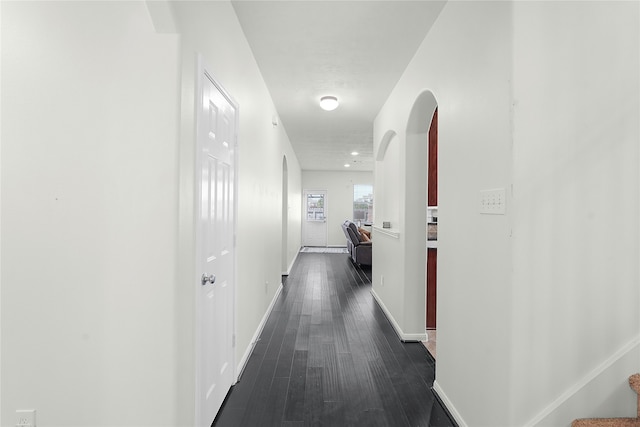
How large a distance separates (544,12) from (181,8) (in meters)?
1.56

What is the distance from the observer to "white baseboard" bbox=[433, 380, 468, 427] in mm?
1838

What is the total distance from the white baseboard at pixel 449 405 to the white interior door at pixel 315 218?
870 centimetres

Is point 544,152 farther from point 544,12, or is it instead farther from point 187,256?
point 187,256

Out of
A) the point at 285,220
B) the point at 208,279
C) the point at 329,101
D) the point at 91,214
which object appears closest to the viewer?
the point at 91,214

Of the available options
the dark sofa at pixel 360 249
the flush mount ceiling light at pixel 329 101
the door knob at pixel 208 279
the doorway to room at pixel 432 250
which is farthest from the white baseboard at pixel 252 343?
the dark sofa at pixel 360 249

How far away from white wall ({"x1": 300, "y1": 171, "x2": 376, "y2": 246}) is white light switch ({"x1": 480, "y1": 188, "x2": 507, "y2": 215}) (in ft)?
30.2

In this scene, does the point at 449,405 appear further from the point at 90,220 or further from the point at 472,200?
the point at 90,220

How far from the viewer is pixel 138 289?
1315mm

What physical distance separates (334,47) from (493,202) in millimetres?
1939

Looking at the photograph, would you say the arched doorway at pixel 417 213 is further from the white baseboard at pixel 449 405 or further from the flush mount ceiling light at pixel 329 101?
the flush mount ceiling light at pixel 329 101

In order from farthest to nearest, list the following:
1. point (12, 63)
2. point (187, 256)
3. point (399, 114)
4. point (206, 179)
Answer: point (399, 114), point (206, 179), point (187, 256), point (12, 63)

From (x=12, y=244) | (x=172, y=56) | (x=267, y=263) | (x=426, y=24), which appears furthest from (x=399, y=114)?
(x=12, y=244)

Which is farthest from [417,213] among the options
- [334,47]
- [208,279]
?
[208,279]

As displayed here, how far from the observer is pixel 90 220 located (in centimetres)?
132
